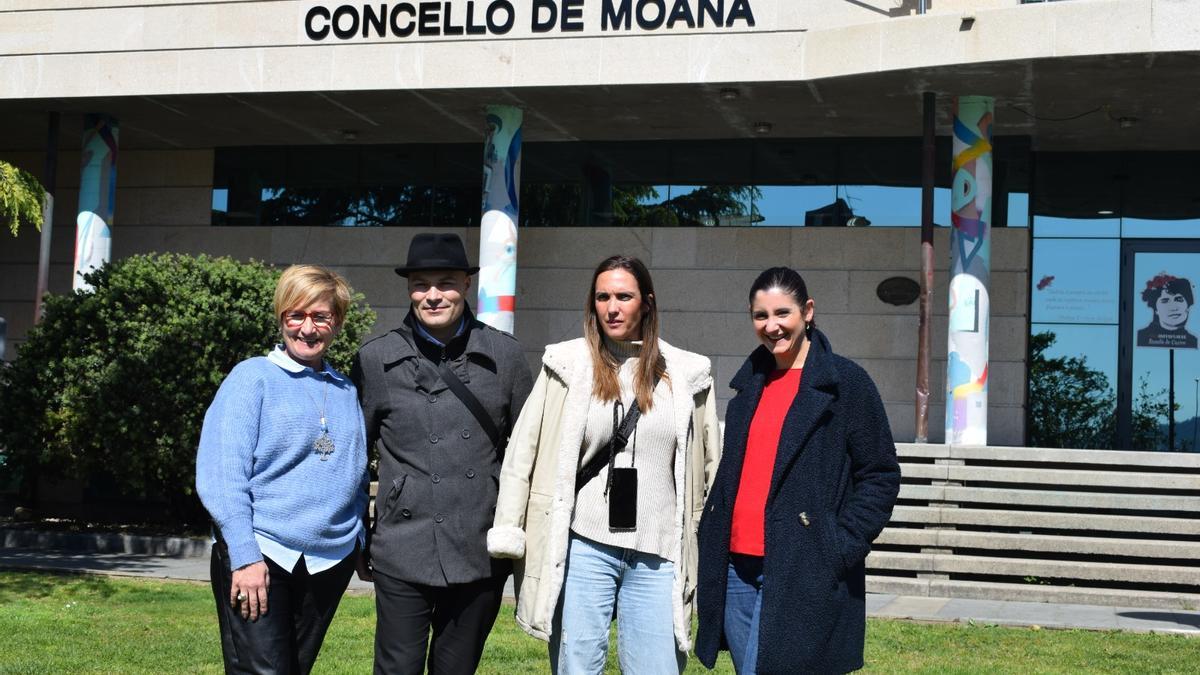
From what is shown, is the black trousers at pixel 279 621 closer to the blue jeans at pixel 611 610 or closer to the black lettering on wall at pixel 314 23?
the blue jeans at pixel 611 610

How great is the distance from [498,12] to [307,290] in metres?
12.2

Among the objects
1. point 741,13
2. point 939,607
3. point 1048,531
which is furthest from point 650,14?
point 939,607

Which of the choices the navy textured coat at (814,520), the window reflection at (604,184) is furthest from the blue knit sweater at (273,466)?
the window reflection at (604,184)

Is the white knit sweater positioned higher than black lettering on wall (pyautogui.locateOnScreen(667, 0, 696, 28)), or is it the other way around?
black lettering on wall (pyautogui.locateOnScreen(667, 0, 696, 28))

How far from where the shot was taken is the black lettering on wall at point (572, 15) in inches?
628

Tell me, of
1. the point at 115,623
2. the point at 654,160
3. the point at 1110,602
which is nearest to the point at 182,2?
the point at 654,160

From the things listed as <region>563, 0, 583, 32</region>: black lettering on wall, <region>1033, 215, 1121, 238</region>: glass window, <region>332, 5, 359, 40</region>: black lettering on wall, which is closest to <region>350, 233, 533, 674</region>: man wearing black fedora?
<region>563, 0, 583, 32</region>: black lettering on wall

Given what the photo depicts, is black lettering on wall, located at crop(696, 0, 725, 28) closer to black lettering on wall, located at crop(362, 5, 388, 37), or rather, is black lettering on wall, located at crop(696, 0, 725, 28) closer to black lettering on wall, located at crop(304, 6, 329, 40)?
black lettering on wall, located at crop(362, 5, 388, 37)

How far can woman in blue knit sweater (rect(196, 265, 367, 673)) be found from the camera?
4453 mm

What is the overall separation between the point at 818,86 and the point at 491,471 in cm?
1159

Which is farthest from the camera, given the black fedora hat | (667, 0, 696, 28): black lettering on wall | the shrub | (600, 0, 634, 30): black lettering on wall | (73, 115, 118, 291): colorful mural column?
(73, 115, 118, 291): colorful mural column

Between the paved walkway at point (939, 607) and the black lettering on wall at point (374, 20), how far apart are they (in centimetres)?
659

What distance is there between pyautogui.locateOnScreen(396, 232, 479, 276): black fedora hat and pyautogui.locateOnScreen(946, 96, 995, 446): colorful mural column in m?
11.4

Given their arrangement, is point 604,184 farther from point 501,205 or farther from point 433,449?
point 433,449
